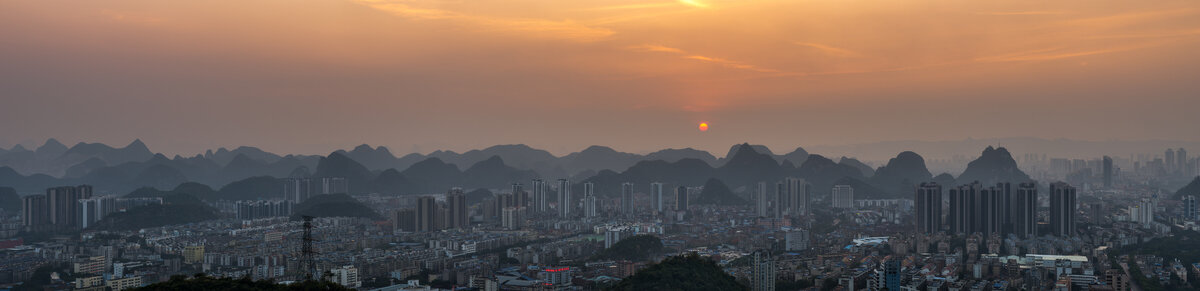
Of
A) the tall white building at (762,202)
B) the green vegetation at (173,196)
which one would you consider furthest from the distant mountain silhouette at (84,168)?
the tall white building at (762,202)

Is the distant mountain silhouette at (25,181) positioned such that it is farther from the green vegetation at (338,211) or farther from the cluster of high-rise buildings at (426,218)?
the cluster of high-rise buildings at (426,218)

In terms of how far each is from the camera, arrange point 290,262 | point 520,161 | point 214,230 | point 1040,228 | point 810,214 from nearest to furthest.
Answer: point 290,262
point 1040,228
point 214,230
point 810,214
point 520,161

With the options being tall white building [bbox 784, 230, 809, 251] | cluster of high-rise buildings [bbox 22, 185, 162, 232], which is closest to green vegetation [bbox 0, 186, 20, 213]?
cluster of high-rise buildings [bbox 22, 185, 162, 232]

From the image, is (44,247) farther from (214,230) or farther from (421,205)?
(421,205)

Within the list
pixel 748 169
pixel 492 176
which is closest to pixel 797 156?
pixel 748 169

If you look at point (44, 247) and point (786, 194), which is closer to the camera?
point (44, 247)

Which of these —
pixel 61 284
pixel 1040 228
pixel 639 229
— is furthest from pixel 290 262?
pixel 1040 228

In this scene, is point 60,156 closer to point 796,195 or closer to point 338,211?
point 338,211
